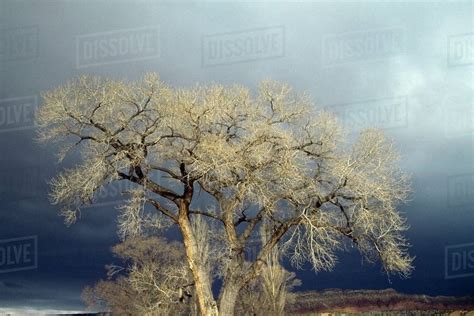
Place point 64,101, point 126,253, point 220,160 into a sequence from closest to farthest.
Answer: point 220,160 → point 64,101 → point 126,253

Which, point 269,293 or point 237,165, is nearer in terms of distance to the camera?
point 237,165

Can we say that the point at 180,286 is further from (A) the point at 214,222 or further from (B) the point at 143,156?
(A) the point at 214,222

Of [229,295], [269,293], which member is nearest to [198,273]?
[229,295]

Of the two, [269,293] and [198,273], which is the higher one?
[198,273]

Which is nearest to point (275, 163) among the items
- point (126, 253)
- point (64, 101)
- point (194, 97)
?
point (194, 97)

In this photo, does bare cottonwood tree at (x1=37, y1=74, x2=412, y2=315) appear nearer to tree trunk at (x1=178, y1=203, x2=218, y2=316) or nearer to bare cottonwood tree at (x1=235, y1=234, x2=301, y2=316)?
tree trunk at (x1=178, y1=203, x2=218, y2=316)

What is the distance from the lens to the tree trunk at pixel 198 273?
26281 mm

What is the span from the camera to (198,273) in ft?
87.1

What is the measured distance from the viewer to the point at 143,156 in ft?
84.7

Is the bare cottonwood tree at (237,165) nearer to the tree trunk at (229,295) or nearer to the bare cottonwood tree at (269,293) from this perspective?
the tree trunk at (229,295)

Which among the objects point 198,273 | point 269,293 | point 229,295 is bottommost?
point 269,293

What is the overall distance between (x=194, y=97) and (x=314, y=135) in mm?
5055

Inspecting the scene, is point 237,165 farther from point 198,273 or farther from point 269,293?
point 269,293

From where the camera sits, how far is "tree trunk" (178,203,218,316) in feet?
86.2
